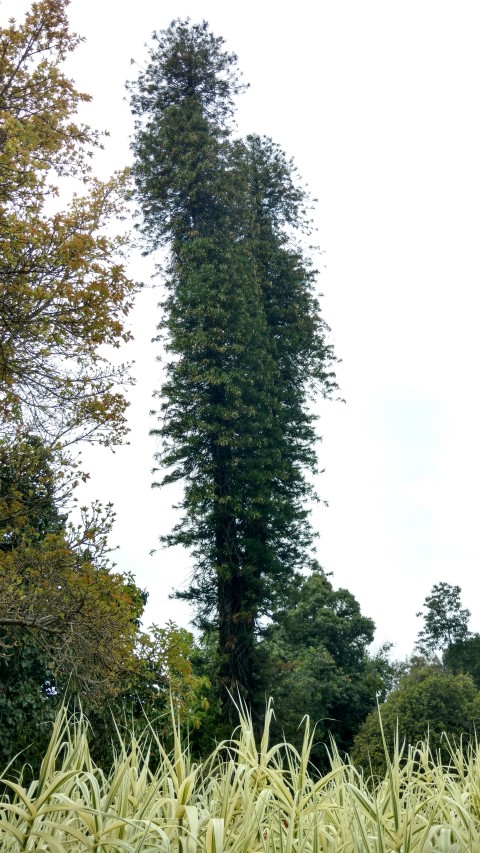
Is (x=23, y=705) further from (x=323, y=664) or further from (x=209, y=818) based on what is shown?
(x=323, y=664)

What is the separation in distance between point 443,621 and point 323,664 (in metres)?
12.9

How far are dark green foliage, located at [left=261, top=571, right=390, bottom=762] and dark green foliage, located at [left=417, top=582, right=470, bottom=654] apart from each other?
434cm

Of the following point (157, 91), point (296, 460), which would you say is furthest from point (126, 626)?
point (157, 91)

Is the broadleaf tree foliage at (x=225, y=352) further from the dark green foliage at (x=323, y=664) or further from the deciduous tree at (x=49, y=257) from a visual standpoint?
the deciduous tree at (x=49, y=257)

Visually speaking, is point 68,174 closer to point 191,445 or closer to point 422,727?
point 191,445

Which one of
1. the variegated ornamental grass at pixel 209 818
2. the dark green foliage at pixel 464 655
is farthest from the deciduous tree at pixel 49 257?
the dark green foliage at pixel 464 655

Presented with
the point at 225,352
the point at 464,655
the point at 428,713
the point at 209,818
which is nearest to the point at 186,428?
the point at 225,352

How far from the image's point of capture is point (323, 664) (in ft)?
89.4

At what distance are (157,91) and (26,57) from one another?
631 inches

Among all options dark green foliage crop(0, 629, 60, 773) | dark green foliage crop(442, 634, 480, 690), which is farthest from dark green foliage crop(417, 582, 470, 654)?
dark green foliage crop(0, 629, 60, 773)

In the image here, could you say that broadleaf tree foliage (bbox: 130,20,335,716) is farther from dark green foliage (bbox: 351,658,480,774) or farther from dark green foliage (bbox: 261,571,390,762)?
dark green foliage (bbox: 351,658,480,774)

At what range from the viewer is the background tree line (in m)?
9.06

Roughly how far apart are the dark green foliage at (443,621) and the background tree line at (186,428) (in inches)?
95.8

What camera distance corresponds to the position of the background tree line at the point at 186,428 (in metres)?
9.06
